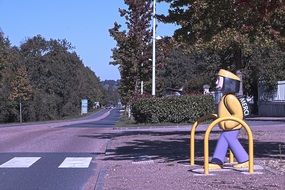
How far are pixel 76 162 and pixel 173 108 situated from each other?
2287cm

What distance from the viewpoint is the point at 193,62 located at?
104 meters

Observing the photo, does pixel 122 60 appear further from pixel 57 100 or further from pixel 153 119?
pixel 57 100

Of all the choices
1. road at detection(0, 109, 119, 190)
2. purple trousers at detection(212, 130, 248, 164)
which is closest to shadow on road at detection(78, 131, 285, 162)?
road at detection(0, 109, 119, 190)

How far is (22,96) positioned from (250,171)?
230 feet

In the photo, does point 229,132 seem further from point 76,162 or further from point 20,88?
point 20,88

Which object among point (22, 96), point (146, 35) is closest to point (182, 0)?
point (146, 35)

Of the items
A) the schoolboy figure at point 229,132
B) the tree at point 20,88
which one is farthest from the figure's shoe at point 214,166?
the tree at point 20,88

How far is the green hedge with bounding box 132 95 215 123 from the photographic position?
121ft

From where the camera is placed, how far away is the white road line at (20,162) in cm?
1377

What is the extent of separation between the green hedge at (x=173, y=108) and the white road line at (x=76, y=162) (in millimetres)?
21358

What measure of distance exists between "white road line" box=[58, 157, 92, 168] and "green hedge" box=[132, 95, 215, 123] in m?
21.4

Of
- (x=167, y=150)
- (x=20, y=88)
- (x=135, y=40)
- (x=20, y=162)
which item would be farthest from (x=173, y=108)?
(x=20, y=88)

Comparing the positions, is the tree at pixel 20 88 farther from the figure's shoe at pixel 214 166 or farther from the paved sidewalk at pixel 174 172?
the figure's shoe at pixel 214 166

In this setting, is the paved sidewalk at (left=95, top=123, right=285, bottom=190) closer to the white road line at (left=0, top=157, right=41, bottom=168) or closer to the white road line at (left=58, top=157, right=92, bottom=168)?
the white road line at (left=58, top=157, right=92, bottom=168)
